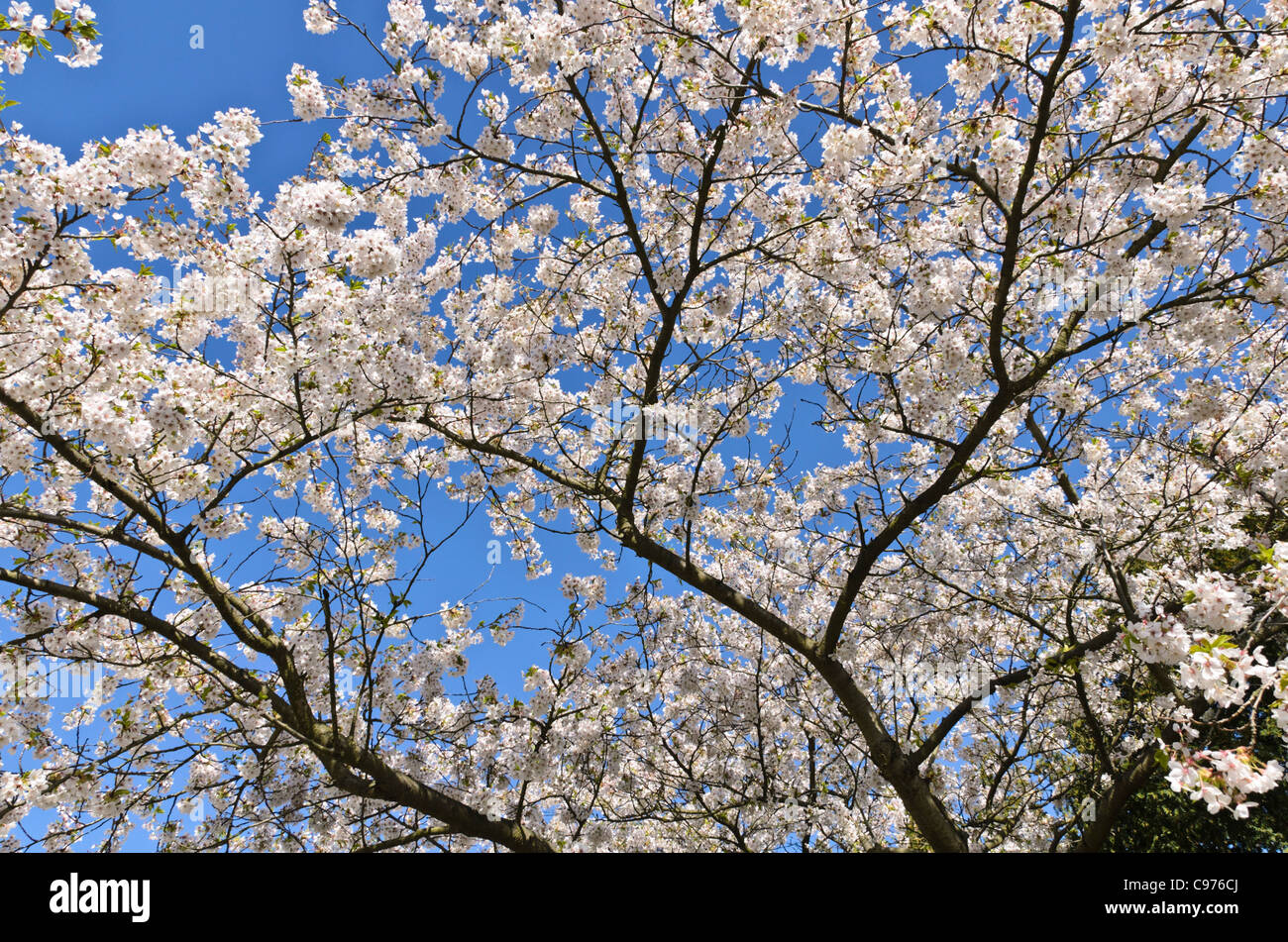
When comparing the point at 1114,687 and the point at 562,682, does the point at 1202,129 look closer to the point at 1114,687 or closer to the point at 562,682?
the point at 1114,687

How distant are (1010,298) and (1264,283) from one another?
147 centimetres

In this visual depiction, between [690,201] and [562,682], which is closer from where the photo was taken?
[690,201]

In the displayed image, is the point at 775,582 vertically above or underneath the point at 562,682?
above

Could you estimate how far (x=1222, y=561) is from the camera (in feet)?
19.8

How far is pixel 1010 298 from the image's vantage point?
17.3 feet

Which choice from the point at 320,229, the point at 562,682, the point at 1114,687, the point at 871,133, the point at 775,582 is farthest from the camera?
the point at 775,582

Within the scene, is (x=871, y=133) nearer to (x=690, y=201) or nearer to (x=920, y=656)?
(x=690, y=201)
